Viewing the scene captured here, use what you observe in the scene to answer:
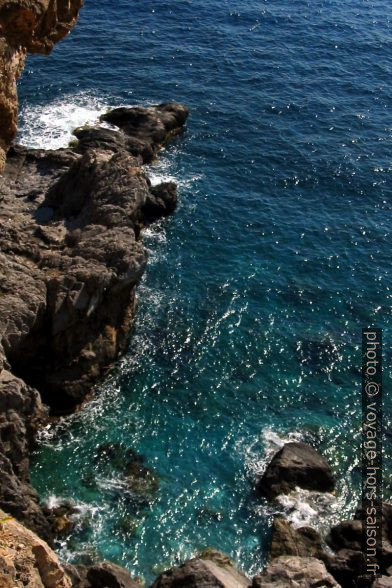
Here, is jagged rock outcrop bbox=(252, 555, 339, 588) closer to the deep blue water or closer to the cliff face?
the deep blue water

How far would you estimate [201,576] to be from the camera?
37562mm

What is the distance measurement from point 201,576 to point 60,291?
21.7 meters

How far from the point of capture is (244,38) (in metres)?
107

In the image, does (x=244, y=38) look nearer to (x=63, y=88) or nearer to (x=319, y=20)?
(x=319, y=20)

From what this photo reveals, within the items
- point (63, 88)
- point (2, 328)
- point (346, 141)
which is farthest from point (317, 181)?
point (2, 328)

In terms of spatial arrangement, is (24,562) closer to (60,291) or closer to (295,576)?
(295,576)

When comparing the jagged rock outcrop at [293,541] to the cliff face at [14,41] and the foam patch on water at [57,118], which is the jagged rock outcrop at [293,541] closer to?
the cliff face at [14,41]

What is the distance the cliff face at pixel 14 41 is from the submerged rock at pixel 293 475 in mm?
26242

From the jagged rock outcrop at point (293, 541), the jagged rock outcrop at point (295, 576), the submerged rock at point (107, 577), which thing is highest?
the jagged rock outcrop at point (295, 576)

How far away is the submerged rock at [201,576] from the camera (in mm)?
37281

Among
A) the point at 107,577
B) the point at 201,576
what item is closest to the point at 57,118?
the point at 107,577

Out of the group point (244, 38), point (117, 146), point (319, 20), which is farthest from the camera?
point (319, 20)

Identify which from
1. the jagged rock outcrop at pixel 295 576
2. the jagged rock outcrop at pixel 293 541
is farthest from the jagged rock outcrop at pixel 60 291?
the jagged rock outcrop at pixel 293 541

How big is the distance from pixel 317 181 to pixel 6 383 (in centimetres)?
4638
